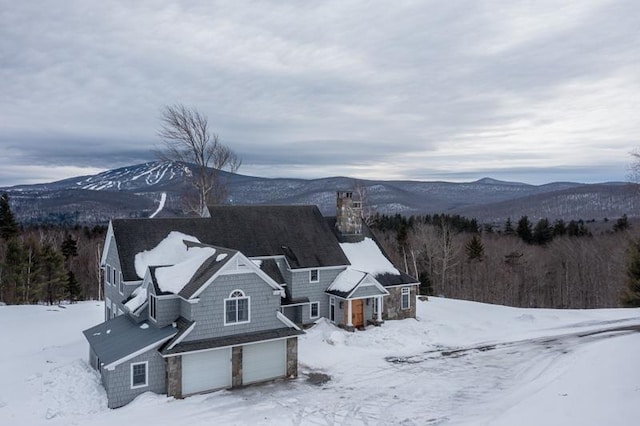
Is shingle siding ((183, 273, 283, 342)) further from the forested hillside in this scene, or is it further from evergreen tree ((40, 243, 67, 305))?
evergreen tree ((40, 243, 67, 305))

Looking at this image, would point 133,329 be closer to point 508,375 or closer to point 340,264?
point 340,264

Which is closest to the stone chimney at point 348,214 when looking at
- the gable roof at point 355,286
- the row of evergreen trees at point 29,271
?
the gable roof at point 355,286

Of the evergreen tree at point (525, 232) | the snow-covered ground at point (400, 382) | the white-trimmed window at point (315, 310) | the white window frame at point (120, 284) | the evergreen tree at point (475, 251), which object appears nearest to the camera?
the snow-covered ground at point (400, 382)

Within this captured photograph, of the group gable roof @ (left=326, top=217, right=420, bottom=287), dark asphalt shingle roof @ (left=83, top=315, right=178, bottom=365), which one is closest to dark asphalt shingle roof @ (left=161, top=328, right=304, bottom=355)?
dark asphalt shingle roof @ (left=83, top=315, right=178, bottom=365)

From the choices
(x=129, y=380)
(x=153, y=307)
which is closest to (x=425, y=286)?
(x=153, y=307)

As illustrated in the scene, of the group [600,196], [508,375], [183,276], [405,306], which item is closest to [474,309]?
[405,306]

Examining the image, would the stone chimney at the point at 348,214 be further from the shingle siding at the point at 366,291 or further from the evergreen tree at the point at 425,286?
the evergreen tree at the point at 425,286

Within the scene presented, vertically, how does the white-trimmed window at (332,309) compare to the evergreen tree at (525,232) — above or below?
A: below
